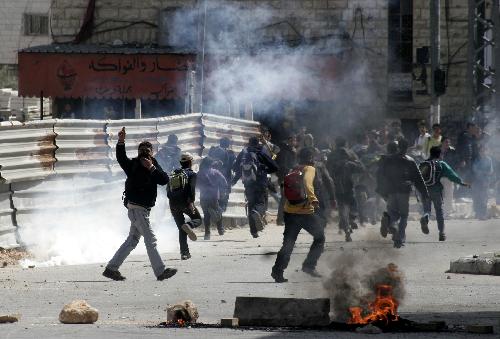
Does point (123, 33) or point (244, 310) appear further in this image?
point (123, 33)

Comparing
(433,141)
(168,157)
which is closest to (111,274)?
(168,157)

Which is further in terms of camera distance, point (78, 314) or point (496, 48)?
point (496, 48)

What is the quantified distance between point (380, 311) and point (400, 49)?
27903 millimetres

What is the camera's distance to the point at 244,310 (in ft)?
36.2

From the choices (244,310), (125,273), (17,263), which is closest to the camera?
(244,310)

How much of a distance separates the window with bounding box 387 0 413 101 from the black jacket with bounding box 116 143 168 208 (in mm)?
23829

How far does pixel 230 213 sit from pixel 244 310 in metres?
13.4

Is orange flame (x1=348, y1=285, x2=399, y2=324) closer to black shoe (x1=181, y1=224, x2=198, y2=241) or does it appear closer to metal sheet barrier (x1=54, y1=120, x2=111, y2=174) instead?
black shoe (x1=181, y1=224, x2=198, y2=241)

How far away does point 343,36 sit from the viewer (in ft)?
123

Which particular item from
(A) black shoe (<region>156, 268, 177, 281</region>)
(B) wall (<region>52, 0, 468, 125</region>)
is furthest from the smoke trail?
(B) wall (<region>52, 0, 468, 125</region>)

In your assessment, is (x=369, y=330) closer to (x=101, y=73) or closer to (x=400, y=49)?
(x=101, y=73)

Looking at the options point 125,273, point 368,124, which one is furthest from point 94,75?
point 125,273

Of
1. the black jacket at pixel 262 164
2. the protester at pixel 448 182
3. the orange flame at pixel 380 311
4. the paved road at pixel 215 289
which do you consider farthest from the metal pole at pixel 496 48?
the orange flame at pixel 380 311

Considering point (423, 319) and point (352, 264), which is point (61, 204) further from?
point (423, 319)
